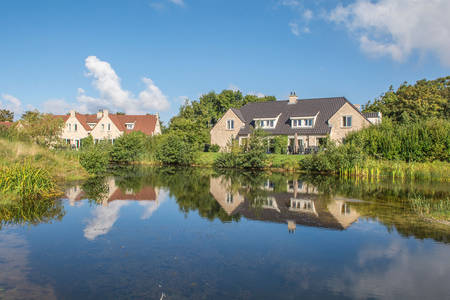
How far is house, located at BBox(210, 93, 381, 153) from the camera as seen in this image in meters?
40.5

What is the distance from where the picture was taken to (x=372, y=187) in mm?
22172

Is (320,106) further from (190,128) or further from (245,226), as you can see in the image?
(245,226)

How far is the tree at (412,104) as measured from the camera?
45.6 m

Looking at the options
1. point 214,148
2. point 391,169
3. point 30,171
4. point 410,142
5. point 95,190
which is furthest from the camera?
point 214,148

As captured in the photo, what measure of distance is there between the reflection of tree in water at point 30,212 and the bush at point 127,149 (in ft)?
88.5

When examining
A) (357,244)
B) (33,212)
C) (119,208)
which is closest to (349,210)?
(357,244)

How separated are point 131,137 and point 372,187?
95.7ft

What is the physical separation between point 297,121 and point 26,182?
107ft

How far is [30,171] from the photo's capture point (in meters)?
15.7

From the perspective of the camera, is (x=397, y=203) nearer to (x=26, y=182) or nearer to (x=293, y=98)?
(x=26, y=182)

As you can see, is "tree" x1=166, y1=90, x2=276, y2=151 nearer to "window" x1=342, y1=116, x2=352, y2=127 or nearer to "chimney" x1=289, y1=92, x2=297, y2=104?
"chimney" x1=289, y1=92, x2=297, y2=104

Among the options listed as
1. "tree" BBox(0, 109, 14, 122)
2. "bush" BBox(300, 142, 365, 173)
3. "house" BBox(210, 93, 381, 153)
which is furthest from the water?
"tree" BBox(0, 109, 14, 122)

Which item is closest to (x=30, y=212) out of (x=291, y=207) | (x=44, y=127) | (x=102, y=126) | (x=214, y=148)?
(x=291, y=207)

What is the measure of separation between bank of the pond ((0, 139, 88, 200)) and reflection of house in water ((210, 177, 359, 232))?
8.35m
